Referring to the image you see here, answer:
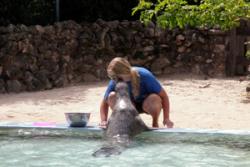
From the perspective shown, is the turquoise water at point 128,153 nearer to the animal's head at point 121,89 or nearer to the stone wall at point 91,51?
the animal's head at point 121,89

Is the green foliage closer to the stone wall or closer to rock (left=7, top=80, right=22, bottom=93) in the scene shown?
the stone wall

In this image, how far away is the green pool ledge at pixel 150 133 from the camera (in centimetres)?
470

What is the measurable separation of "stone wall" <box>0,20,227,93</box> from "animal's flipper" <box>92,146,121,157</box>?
733 centimetres

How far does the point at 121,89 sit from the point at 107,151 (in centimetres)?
92

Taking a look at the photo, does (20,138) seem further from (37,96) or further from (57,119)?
(37,96)

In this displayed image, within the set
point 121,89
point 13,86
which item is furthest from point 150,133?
point 13,86

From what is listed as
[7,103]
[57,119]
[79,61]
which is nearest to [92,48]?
[79,61]

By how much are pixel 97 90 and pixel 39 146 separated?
627 centimetres

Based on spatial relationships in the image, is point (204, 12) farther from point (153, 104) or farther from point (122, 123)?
point (122, 123)

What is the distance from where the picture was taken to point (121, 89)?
5.11 meters

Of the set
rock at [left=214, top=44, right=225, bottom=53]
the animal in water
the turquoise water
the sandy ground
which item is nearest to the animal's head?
the animal in water

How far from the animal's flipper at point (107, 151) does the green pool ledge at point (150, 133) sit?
44cm

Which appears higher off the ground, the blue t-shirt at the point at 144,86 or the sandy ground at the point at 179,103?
the blue t-shirt at the point at 144,86

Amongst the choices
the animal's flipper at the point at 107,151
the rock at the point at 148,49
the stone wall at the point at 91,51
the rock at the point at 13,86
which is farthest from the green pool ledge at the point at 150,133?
the rock at the point at 148,49
